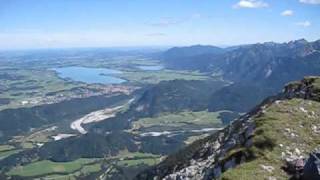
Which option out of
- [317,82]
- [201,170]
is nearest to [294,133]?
[201,170]

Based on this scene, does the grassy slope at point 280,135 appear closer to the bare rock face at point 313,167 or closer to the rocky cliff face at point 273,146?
the rocky cliff face at point 273,146

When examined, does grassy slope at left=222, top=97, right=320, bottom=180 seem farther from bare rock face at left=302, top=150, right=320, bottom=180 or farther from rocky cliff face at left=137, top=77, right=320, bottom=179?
bare rock face at left=302, top=150, right=320, bottom=180

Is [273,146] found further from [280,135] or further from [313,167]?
[313,167]

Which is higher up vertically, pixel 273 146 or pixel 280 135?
pixel 280 135

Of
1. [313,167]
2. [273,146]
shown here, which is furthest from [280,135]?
[313,167]

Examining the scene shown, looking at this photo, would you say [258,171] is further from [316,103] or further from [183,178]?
[316,103]

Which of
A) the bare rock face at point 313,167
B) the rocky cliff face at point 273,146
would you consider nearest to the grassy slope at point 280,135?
the rocky cliff face at point 273,146

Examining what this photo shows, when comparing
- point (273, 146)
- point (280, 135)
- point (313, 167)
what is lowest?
point (273, 146)

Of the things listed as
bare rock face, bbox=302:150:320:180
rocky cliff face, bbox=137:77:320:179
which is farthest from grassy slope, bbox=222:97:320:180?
bare rock face, bbox=302:150:320:180
